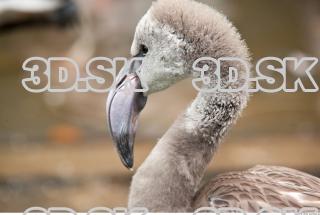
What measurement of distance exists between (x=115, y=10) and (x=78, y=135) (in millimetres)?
524

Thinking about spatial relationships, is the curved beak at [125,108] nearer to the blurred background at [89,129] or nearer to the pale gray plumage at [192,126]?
the pale gray plumage at [192,126]

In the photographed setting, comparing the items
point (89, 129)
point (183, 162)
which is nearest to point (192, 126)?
point (183, 162)

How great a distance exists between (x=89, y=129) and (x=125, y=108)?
4.72ft

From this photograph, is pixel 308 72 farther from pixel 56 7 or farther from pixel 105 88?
pixel 56 7

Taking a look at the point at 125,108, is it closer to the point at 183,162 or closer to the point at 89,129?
the point at 183,162

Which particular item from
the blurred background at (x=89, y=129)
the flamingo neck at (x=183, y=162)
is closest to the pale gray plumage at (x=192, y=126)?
the flamingo neck at (x=183, y=162)

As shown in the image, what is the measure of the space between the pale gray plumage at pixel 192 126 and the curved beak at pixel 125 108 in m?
0.02

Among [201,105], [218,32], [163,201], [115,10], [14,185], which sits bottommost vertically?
[14,185]

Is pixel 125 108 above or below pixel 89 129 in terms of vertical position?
above

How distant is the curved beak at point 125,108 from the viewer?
1.25 meters

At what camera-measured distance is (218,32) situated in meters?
1.24

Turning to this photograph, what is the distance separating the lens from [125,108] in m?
1.25

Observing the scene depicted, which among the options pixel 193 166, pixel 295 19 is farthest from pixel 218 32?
pixel 295 19

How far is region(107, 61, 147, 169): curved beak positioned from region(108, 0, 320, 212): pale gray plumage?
0.06 ft
